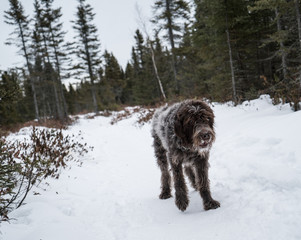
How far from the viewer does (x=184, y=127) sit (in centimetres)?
309

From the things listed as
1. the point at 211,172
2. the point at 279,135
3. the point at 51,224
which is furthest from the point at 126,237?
the point at 279,135

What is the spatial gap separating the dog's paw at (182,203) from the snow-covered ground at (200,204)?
95 millimetres

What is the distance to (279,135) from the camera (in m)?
3.85

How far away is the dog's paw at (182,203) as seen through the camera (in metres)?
3.34

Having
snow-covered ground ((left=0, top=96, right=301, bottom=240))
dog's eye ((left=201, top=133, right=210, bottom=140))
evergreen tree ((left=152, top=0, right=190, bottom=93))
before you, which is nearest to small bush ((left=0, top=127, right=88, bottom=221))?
snow-covered ground ((left=0, top=96, right=301, bottom=240))

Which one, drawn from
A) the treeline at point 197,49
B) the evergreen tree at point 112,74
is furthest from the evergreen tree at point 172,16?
the evergreen tree at point 112,74

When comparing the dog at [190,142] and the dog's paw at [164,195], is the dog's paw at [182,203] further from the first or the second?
the dog's paw at [164,195]

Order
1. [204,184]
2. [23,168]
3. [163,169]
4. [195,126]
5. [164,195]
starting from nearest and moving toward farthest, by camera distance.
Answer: [195,126], [204,184], [164,195], [163,169], [23,168]

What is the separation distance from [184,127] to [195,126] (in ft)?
0.61

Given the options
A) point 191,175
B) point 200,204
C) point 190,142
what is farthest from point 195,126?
point 191,175

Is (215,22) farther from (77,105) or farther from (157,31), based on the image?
(77,105)

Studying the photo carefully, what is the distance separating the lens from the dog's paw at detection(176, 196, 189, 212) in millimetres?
3340

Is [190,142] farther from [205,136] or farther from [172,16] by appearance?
[172,16]

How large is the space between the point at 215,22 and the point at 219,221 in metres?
11.0
